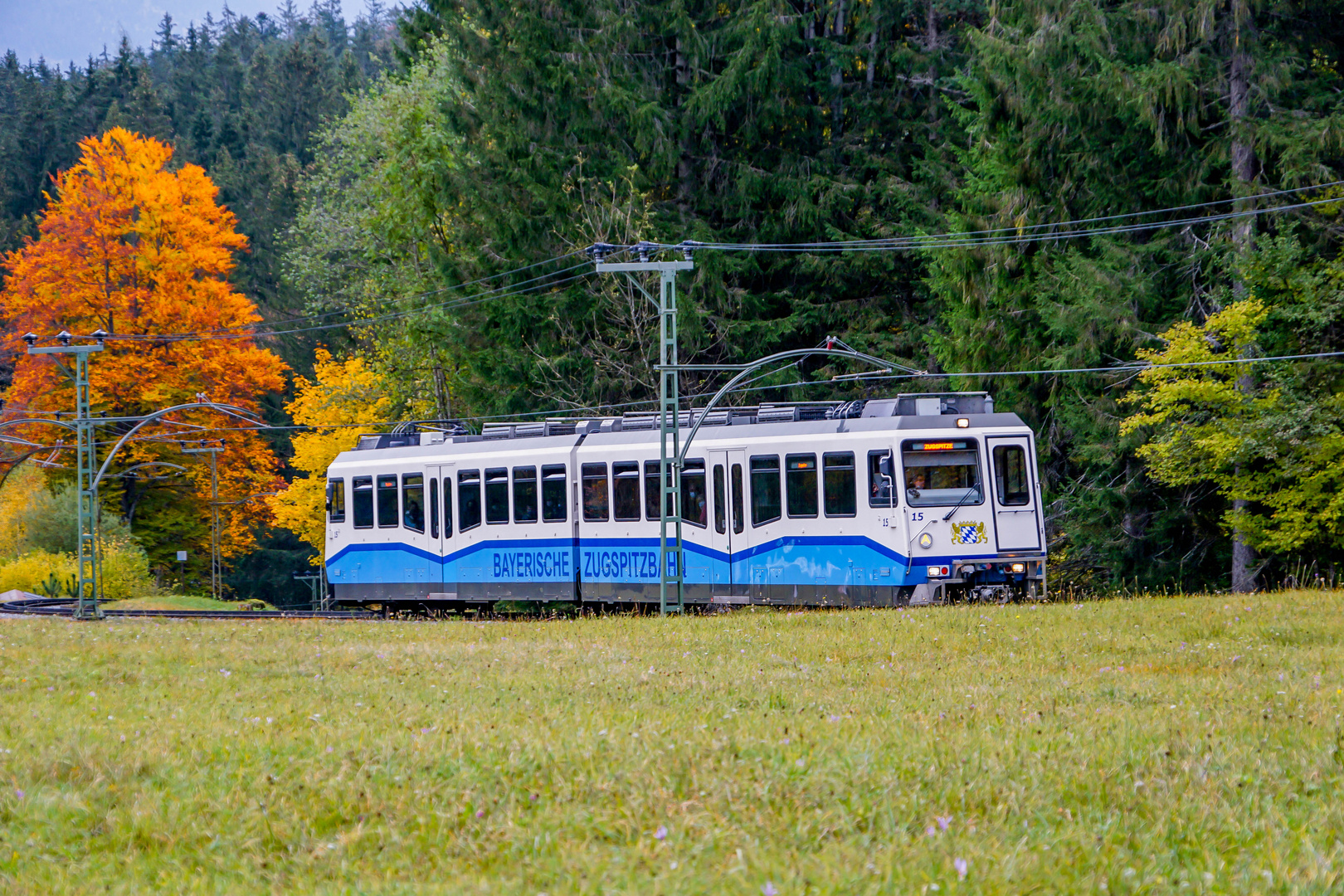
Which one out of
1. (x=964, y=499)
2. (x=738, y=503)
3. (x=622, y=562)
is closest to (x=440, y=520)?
(x=622, y=562)

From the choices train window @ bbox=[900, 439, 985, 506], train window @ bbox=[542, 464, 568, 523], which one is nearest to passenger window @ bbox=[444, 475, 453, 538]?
train window @ bbox=[542, 464, 568, 523]

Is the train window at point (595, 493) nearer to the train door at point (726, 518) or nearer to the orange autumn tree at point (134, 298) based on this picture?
the train door at point (726, 518)

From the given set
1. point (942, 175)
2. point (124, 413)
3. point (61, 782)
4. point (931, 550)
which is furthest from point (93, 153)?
point (61, 782)

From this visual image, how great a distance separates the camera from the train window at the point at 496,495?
1070 inches

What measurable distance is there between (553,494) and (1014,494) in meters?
8.73

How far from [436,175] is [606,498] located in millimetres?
18984

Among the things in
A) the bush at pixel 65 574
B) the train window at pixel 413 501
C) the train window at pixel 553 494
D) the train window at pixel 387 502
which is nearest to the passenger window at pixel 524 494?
the train window at pixel 553 494

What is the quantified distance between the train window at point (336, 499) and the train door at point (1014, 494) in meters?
15.2

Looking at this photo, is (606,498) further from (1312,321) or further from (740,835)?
(740,835)

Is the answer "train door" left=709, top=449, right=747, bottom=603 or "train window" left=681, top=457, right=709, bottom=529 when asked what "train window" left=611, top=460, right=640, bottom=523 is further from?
"train door" left=709, top=449, right=747, bottom=603

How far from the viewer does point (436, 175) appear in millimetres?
41344

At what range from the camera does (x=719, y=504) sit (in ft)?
78.4

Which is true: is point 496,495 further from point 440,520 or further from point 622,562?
point 622,562

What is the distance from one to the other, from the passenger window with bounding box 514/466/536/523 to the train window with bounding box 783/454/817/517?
5858 millimetres
